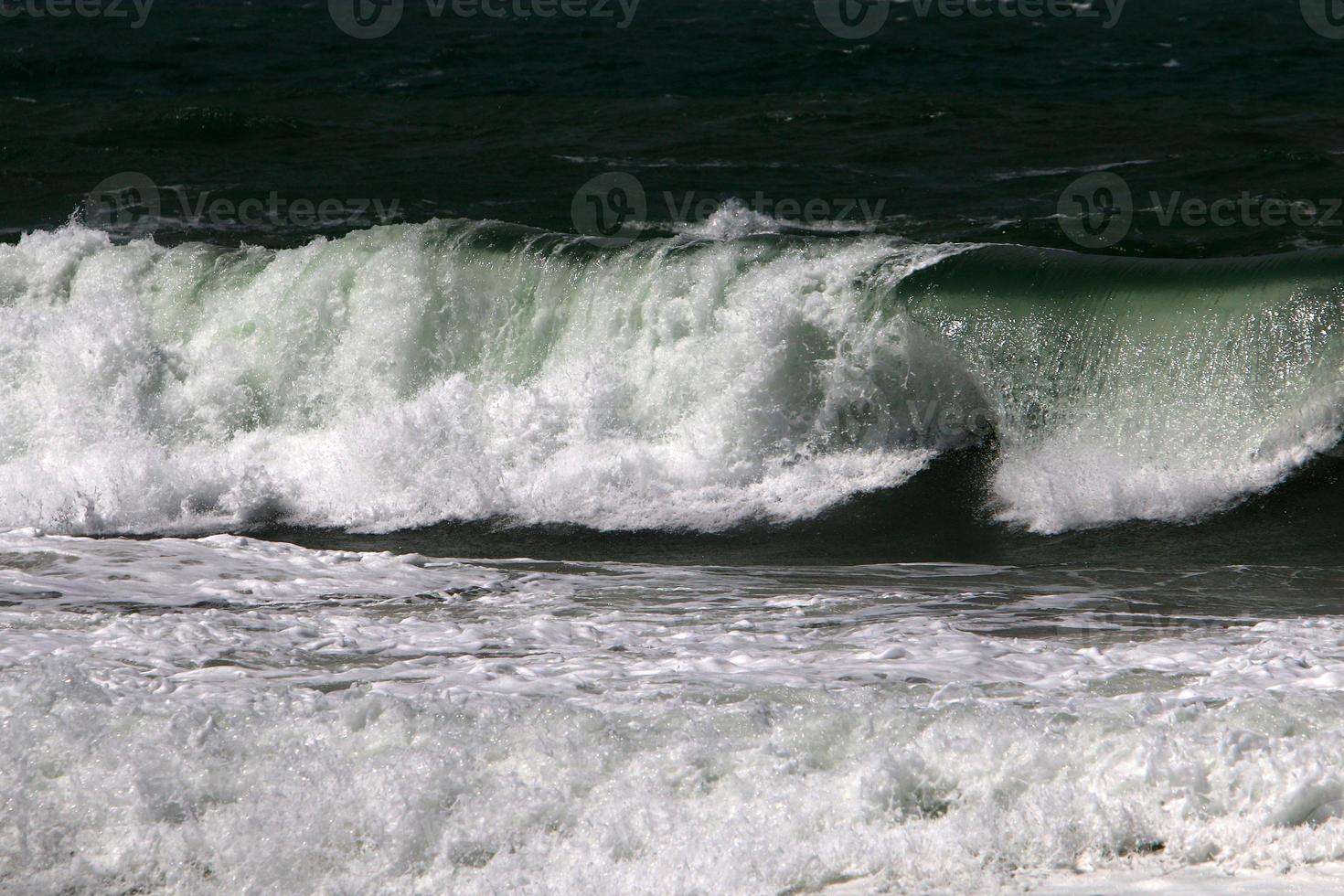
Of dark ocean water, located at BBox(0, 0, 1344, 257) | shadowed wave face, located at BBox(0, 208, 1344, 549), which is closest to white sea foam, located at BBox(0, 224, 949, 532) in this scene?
shadowed wave face, located at BBox(0, 208, 1344, 549)

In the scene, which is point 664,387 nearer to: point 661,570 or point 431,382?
point 431,382

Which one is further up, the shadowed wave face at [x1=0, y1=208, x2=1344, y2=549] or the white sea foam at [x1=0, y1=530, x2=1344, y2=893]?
the shadowed wave face at [x1=0, y1=208, x2=1344, y2=549]

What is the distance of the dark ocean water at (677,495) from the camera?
14.3ft

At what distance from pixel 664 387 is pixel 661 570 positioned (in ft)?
8.76

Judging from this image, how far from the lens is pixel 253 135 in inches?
761

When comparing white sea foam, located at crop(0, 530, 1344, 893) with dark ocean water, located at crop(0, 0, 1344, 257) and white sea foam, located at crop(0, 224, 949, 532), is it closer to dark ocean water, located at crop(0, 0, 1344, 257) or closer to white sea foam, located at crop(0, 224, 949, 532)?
white sea foam, located at crop(0, 224, 949, 532)

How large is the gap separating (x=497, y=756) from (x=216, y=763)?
2.85 ft

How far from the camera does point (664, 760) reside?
4.54m

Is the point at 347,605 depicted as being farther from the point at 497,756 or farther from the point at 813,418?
the point at 813,418

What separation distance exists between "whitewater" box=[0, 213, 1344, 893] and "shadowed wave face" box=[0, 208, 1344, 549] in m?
0.03

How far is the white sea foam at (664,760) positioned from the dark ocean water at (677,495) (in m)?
0.02

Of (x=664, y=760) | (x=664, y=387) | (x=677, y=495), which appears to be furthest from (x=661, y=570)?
(x=664, y=760)

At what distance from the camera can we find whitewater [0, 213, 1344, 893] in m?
4.31

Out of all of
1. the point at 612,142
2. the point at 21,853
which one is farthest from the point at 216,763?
the point at 612,142
